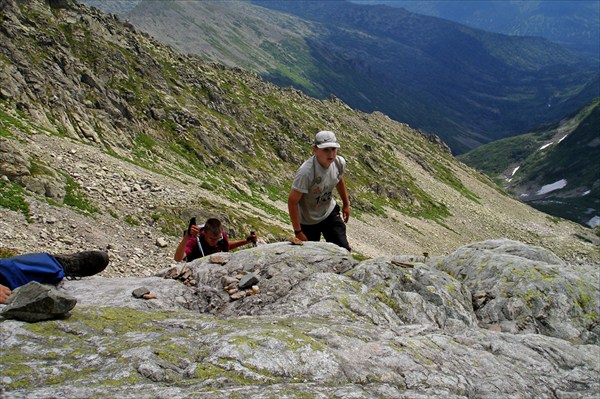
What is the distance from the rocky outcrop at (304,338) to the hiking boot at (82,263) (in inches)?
12.3

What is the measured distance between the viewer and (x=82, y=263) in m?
10.6

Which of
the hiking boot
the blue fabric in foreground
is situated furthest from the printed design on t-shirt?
the blue fabric in foreground

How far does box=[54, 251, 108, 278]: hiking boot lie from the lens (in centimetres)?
1038

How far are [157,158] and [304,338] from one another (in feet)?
146

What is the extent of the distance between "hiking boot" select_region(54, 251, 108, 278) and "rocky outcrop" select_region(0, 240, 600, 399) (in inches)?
12.3

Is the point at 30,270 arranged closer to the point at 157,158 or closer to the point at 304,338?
the point at 304,338

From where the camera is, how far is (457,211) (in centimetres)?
10638

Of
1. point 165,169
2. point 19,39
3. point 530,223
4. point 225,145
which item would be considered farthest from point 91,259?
point 530,223

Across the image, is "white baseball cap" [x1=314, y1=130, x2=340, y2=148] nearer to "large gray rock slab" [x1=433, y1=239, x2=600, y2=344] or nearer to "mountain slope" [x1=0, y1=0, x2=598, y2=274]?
"large gray rock slab" [x1=433, y1=239, x2=600, y2=344]

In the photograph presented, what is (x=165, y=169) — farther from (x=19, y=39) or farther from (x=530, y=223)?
(x=530, y=223)

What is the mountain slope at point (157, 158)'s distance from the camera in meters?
25.8

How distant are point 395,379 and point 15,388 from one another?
18.3 feet

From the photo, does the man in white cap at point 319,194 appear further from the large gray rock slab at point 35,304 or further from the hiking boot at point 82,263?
the large gray rock slab at point 35,304

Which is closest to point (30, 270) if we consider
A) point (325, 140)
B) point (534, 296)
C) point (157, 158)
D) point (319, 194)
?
point (319, 194)
